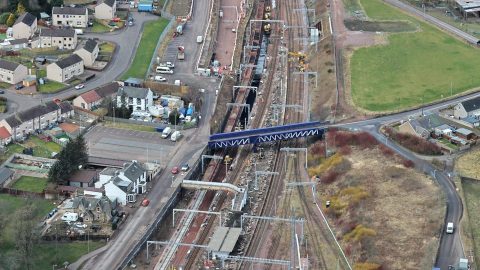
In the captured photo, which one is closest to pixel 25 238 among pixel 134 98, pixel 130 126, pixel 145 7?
pixel 130 126

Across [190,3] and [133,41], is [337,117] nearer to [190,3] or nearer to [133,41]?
[133,41]

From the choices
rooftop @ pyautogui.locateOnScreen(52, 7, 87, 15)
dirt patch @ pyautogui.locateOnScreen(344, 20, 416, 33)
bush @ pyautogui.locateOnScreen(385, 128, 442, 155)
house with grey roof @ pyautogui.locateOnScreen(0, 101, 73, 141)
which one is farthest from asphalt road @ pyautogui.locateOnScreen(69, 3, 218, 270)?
dirt patch @ pyautogui.locateOnScreen(344, 20, 416, 33)

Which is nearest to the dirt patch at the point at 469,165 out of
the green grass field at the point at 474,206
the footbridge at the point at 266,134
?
the green grass field at the point at 474,206

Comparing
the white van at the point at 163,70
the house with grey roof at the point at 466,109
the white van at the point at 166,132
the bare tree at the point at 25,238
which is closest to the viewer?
the bare tree at the point at 25,238

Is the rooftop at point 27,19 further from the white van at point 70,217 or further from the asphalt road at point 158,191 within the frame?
the white van at point 70,217

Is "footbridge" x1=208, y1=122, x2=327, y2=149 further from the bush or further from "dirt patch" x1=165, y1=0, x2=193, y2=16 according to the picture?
"dirt patch" x1=165, y1=0, x2=193, y2=16

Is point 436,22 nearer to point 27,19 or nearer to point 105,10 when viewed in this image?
point 105,10
